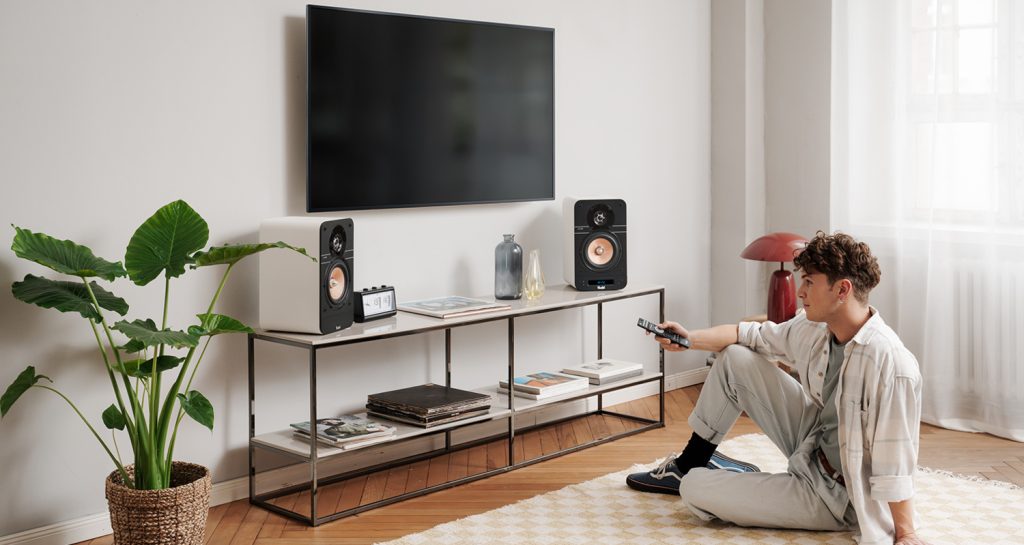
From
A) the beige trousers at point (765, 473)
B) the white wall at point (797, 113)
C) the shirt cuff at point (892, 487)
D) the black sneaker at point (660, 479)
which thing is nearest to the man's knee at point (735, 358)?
the beige trousers at point (765, 473)

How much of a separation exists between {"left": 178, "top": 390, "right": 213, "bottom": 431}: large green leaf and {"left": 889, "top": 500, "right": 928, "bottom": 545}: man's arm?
1.88m

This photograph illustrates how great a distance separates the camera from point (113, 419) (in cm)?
295

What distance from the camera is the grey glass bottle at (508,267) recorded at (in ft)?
13.1

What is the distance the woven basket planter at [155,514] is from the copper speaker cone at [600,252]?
1829 millimetres

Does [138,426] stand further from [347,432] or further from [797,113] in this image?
[797,113]

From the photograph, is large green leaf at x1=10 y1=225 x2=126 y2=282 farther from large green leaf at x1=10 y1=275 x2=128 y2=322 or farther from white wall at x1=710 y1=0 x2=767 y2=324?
white wall at x1=710 y1=0 x2=767 y2=324

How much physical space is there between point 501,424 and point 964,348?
6.32 ft

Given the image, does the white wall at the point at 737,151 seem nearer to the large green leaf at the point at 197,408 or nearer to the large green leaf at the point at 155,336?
the large green leaf at the point at 197,408

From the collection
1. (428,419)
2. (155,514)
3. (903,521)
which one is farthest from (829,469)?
(155,514)

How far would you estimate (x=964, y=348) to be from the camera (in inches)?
173

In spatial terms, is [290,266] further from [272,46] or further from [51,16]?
[51,16]

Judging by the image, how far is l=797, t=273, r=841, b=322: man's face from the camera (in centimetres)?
300

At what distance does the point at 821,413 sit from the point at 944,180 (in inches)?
66.1

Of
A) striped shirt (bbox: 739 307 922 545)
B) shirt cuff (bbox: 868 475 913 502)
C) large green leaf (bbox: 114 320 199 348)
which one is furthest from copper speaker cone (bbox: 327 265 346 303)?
shirt cuff (bbox: 868 475 913 502)
